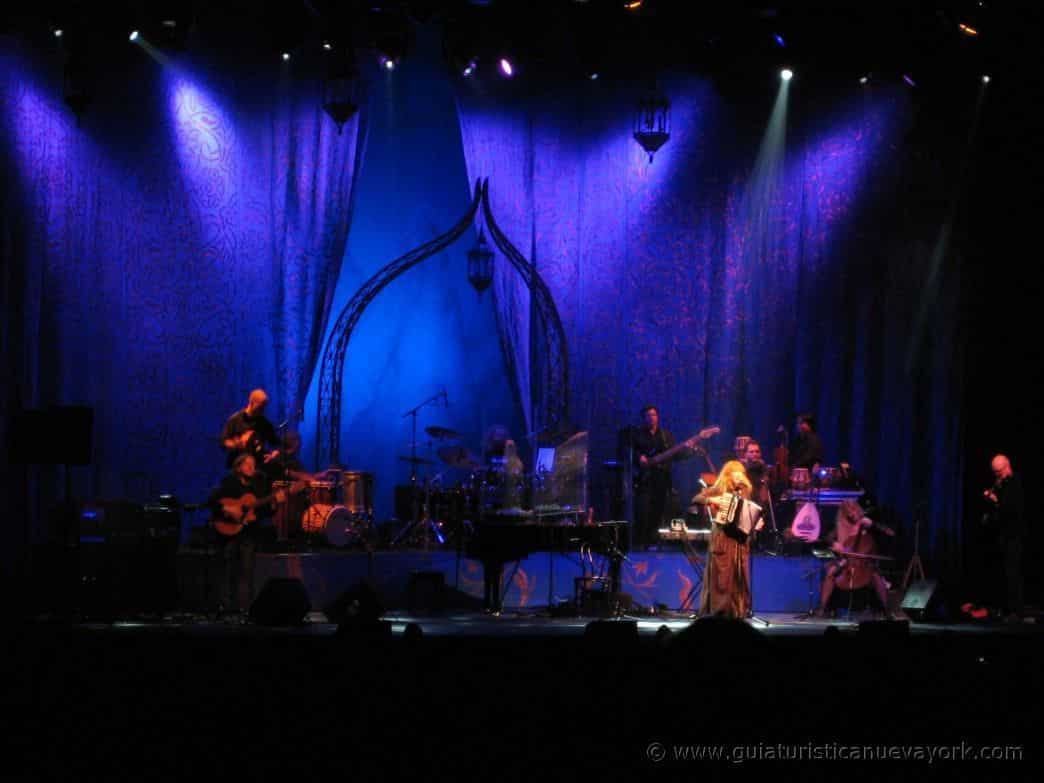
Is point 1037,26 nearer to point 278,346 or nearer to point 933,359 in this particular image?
point 933,359

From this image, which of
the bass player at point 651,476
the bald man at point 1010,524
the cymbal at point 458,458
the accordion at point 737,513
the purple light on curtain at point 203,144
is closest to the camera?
the accordion at point 737,513

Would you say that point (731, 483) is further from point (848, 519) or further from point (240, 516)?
point (240, 516)

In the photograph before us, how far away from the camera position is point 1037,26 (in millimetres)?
12773

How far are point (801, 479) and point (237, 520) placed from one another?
20.0 ft

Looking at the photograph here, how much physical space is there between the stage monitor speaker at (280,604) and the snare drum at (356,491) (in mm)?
4123

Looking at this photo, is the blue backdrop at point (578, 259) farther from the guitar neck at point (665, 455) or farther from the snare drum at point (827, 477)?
the snare drum at point (827, 477)

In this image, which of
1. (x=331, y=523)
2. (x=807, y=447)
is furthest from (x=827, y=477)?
(x=331, y=523)

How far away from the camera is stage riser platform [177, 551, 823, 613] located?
486 inches

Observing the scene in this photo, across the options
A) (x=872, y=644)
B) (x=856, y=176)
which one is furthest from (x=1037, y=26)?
(x=872, y=644)

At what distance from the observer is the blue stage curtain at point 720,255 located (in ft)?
47.3

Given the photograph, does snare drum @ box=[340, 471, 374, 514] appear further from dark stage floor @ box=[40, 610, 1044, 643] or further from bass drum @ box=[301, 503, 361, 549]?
dark stage floor @ box=[40, 610, 1044, 643]

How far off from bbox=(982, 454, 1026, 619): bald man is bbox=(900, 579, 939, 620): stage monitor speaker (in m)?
1.18

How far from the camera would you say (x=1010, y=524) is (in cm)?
1298

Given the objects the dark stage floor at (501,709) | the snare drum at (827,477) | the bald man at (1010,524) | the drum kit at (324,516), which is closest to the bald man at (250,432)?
the drum kit at (324,516)
